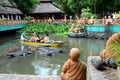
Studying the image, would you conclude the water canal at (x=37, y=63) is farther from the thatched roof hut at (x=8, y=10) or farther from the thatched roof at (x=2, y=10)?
the thatched roof hut at (x=8, y=10)

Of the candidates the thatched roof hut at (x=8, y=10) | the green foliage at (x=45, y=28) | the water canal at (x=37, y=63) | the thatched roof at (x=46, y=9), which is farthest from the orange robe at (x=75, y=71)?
the thatched roof at (x=46, y=9)

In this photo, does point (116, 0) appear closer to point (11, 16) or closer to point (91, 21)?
point (91, 21)

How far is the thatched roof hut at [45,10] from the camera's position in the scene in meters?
47.8

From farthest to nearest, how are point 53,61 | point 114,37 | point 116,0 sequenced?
point 116,0 → point 53,61 → point 114,37

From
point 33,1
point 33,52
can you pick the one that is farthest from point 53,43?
point 33,1

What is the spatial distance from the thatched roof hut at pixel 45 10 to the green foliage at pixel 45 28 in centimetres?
631

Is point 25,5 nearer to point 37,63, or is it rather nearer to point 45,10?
point 45,10

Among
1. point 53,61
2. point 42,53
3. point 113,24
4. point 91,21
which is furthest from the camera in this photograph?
point 91,21

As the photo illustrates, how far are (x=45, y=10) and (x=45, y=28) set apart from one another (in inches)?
329

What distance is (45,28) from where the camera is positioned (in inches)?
1593

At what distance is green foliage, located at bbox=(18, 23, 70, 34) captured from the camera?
129 feet

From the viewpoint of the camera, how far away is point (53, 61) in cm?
1812

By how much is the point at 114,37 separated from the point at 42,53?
1536cm

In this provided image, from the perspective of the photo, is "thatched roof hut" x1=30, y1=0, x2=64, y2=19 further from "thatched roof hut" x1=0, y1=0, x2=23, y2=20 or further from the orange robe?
the orange robe
